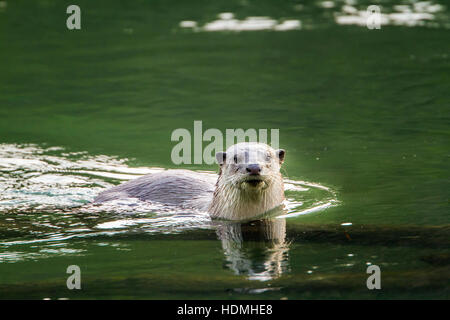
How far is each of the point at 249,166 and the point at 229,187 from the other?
49 centimetres

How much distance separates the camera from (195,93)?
11.5m

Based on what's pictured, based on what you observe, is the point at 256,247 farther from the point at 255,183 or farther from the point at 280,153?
the point at 280,153

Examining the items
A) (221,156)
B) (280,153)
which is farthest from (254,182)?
(280,153)

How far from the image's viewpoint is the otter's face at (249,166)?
20.4 ft

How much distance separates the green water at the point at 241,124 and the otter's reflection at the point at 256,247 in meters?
0.04

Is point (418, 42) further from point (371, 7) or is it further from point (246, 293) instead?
point (246, 293)

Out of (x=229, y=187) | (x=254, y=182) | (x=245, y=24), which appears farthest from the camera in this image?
(x=245, y=24)

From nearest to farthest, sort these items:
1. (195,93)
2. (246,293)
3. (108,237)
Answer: (246,293) → (108,237) → (195,93)

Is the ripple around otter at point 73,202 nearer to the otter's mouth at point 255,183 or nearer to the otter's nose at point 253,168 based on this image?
the otter's mouth at point 255,183

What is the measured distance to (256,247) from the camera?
6117mm

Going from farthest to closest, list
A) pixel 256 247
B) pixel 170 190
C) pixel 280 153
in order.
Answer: pixel 170 190 → pixel 280 153 → pixel 256 247

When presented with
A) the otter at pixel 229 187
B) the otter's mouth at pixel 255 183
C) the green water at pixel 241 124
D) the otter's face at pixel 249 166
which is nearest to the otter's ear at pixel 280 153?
the otter at pixel 229 187
